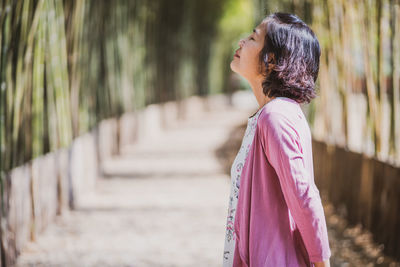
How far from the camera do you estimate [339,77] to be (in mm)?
3457

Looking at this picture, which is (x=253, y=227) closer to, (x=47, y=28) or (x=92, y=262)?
(x=92, y=262)

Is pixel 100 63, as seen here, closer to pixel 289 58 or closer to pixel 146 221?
pixel 146 221

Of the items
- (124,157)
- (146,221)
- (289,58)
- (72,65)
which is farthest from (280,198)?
(124,157)

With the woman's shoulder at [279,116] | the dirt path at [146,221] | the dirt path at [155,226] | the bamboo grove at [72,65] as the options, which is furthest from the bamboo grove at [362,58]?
the woman's shoulder at [279,116]

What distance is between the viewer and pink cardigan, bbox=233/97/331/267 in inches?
38.1

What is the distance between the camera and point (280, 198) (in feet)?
3.43

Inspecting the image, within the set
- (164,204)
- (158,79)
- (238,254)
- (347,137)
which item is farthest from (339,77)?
(158,79)

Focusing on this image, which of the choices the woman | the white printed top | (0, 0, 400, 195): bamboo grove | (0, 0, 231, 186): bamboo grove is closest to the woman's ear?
the woman

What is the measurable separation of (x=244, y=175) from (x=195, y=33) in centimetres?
1142

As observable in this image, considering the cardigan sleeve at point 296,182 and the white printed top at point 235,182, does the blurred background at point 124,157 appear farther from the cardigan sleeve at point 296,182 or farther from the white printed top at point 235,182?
the cardigan sleeve at point 296,182

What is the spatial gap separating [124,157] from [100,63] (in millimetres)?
1468

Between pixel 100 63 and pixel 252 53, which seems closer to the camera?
pixel 252 53

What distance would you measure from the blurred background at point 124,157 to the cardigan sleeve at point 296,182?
48 cm

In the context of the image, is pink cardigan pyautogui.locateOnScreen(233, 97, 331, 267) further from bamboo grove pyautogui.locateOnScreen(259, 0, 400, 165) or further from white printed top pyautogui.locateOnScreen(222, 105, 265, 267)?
bamboo grove pyautogui.locateOnScreen(259, 0, 400, 165)
